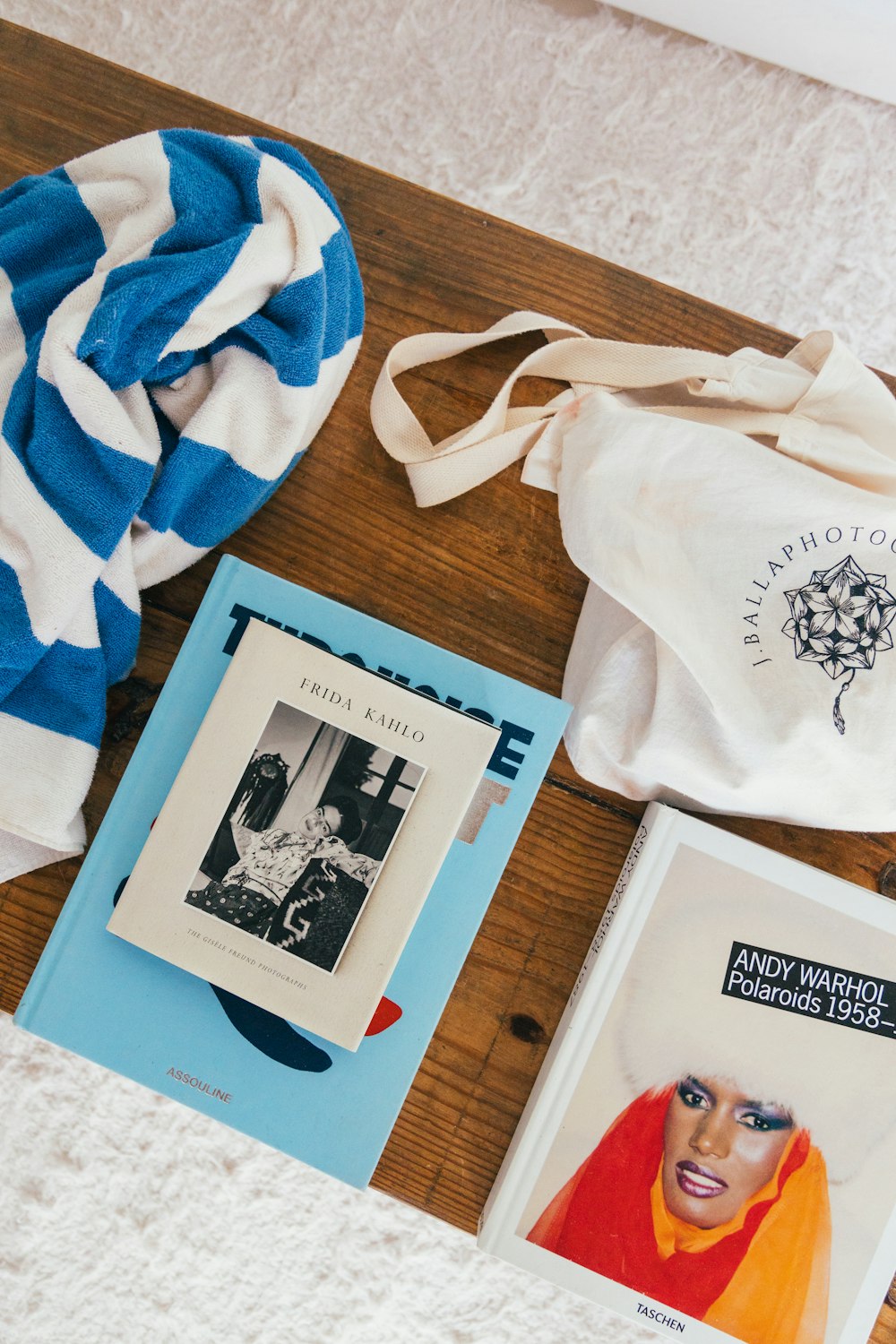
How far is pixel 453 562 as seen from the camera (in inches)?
19.4

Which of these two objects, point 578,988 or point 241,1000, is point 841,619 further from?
point 241,1000

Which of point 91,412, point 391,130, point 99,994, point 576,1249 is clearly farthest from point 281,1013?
point 391,130

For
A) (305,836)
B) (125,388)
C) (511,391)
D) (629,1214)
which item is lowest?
(629,1214)

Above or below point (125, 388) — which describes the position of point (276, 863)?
below

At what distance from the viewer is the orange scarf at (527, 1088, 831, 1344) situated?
18.3 inches

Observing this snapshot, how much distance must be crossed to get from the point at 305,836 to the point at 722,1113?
0.86 ft

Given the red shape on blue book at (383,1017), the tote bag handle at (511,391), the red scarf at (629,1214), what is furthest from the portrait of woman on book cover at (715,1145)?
the tote bag handle at (511,391)

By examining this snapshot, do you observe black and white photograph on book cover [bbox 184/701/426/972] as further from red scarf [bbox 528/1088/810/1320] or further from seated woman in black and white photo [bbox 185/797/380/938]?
red scarf [bbox 528/1088/810/1320]

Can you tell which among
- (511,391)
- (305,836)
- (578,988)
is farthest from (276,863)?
(511,391)

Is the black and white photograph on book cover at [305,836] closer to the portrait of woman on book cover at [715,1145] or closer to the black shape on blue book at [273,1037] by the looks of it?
the black shape on blue book at [273,1037]

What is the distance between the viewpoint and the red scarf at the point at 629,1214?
46 centimetres

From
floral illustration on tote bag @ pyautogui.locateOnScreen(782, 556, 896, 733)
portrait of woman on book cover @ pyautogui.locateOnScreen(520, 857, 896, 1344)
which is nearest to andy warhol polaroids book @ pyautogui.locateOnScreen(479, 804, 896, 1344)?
portrait of woman on book cover @ pyautogui.locateOnScreen(520, 857, 896, 1344)

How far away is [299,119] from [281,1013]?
65 cm

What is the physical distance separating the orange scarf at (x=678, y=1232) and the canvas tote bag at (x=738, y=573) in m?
0.18
